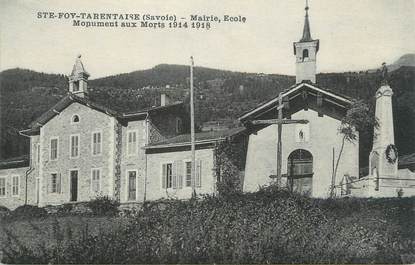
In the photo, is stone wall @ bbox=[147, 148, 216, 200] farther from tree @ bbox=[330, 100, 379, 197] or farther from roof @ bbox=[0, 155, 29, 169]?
roof @ bbox=[0, 155, 29, 169]

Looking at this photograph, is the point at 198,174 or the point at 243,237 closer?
the point at 243,237

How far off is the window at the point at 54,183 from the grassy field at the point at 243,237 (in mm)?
4901

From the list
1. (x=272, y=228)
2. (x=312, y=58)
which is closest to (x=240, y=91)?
(x=312, y=58)

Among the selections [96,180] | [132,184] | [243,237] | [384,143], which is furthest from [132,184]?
[384,143]

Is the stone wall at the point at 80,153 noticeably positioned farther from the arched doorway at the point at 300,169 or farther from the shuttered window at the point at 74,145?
the arched doorway at the point at 300,169

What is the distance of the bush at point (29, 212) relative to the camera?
38.2 feet

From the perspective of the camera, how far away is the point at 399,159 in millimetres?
11375

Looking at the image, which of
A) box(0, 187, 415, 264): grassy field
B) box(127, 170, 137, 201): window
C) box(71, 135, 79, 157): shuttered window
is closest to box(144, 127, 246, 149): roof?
box(127, 170, 137, 201): window

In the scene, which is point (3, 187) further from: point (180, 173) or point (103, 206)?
point (180, 173)

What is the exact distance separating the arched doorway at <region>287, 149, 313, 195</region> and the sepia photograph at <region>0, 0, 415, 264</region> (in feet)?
0.16

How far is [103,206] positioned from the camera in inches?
505

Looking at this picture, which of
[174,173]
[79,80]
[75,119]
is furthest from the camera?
[75,119]

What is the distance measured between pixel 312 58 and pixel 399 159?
112 inches

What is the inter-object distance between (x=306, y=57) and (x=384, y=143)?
2.49 m
